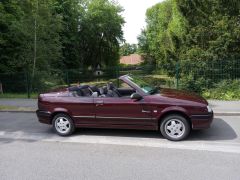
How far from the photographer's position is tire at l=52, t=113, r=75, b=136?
7699 mm

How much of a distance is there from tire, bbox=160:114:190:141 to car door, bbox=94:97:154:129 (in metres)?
0.34

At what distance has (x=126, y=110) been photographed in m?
7.12

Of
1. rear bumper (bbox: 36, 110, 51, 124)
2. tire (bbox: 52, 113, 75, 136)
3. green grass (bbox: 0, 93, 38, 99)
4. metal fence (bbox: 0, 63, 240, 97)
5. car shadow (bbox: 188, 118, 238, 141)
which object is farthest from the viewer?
green grass (bbox: 0, 93, 38, 99)

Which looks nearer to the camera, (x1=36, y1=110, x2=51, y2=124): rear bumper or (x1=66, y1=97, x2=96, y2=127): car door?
(x1=66, y1=97, x2=96, y2=127): car door

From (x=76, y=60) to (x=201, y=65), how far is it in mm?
26672

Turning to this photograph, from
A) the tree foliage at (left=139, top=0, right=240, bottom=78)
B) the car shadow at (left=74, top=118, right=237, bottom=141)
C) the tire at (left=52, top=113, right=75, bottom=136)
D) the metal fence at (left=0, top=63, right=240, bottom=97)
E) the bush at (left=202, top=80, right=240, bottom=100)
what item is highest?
the tree foliage at (left=139, top=0, right=240, bottom=78)

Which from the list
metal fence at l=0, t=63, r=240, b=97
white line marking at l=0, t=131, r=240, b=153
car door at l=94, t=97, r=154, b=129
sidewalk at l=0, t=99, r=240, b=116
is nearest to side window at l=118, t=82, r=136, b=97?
car door at l=94, t=97, r=154, b=129

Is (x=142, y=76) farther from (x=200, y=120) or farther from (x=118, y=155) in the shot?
(x=118, y=155)

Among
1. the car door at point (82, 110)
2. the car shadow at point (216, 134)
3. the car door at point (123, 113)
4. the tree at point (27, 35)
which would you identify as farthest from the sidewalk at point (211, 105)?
the tree at point (27, 35)

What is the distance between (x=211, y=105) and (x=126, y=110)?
519cm

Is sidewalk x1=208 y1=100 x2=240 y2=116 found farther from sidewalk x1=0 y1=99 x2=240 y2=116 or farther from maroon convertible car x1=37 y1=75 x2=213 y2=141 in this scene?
maroon convertible car x1=37 y1=75 x2=213 y2=141

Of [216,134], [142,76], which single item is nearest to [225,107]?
[216,134]

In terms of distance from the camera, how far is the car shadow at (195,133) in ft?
23.1

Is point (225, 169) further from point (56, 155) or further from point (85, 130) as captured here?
point (85, 130)
